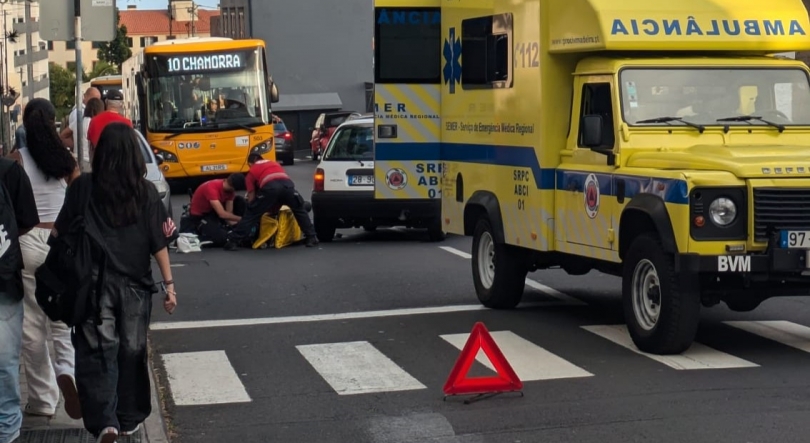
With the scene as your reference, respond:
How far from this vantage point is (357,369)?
1021 cm

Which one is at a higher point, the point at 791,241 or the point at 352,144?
the point at 352,144

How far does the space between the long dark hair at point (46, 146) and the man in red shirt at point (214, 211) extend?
457 inches

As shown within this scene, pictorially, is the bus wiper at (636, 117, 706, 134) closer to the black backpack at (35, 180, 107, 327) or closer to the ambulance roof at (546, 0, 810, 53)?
the ambulance roof at (546, 0, 810, 53)

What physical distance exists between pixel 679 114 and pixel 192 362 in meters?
4.30

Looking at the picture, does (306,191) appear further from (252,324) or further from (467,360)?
(467,360)

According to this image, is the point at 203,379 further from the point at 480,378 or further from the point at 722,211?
the point at 722,211

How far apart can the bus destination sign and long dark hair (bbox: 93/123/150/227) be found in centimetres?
2375

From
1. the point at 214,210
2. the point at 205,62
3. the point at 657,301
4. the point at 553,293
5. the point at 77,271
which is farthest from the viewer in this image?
the point at 205,62

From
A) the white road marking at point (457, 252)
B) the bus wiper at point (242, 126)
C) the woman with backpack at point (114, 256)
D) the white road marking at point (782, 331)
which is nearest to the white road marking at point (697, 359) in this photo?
the white road marking at point (782, 331)

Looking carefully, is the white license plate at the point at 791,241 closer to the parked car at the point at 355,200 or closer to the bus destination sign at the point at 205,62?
the parked car at the point at 355,200

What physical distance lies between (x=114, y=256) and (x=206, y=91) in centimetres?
2405

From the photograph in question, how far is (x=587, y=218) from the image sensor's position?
11320 millimetres

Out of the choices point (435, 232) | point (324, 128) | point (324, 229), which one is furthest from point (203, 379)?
point (324, 128)

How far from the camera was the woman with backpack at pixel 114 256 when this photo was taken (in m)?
7.11
